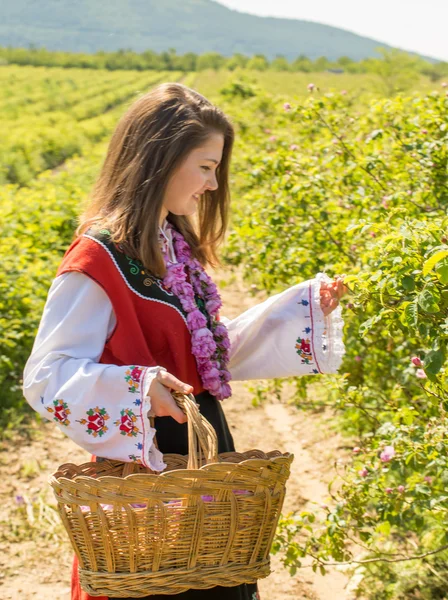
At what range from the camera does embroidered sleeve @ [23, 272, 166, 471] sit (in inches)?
56.2

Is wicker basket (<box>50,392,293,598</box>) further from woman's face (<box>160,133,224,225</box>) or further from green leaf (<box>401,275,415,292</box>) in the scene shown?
woman's face (<box>160,133,224,225</box>)

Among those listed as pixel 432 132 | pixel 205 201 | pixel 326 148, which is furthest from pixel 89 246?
pixel 326 148

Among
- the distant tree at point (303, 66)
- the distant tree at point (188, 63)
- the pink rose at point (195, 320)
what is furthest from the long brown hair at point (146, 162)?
the distant tree at point (188, 63)

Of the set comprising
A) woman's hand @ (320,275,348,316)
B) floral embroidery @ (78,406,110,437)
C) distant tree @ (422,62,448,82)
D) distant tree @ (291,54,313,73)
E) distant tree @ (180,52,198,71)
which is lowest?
floral embroidery @ (78,406,110,437)

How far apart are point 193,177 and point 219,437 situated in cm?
61

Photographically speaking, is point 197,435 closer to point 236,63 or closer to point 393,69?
point 393,69

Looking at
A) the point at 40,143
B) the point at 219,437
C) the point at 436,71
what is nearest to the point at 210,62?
the point at 436,71

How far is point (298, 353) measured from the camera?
1849 millimetres

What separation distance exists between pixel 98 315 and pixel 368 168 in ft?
4.82

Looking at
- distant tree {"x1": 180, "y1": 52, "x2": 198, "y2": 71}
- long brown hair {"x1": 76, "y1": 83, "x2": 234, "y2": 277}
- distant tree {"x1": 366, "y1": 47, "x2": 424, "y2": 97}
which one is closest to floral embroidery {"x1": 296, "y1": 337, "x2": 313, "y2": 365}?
long brown hair {"x1": 76, "y1": 83, "x2": 234, "y2": 277}

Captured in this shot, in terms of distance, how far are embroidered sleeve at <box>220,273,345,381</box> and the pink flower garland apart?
0.12 meters

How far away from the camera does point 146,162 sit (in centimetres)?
164

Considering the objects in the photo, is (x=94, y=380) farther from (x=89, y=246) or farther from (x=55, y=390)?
(x=89, y=246)

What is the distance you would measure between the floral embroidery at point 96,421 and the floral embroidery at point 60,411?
31 mm
